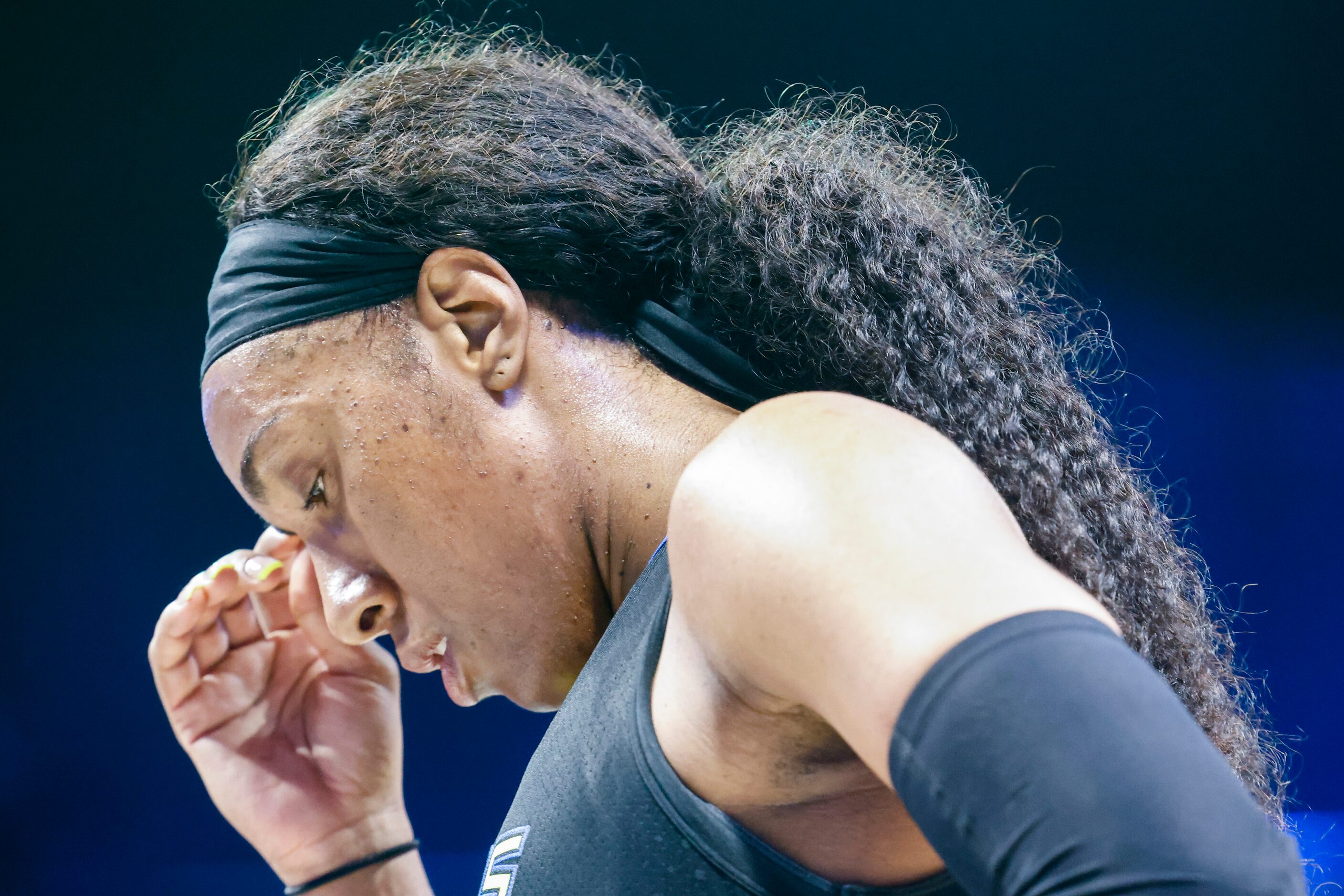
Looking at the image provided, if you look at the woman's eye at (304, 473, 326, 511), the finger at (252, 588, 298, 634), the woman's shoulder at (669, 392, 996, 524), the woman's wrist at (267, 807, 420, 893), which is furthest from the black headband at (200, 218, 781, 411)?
the woman's wrist at (267, 807, 420, 893)

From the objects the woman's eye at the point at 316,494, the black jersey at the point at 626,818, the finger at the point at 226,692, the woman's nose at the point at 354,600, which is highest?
the black jersey at the point at 626,818

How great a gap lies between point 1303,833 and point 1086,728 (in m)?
1.69

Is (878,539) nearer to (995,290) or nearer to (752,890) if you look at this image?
(752,890)

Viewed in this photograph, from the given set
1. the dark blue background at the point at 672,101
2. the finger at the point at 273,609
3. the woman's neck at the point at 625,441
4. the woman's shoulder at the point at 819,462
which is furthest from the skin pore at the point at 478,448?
the dark blue background at the point at 672,101

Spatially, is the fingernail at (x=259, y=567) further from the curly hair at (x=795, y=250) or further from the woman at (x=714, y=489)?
the curly hair at (x=795, y=250)

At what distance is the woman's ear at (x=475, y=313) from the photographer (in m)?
0.78

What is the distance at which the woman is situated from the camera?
382 millimetres

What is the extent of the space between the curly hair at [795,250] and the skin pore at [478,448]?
0.18 feet

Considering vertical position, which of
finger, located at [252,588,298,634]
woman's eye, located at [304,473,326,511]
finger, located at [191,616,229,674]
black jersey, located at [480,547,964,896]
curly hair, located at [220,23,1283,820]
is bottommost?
finger, located at [191,616,229,674]

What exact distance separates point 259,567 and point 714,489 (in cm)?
86

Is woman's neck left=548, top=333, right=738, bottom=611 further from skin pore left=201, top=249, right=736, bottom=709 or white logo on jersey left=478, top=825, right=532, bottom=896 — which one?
white logo on jersey left=478, top=825, right=532, bottom=896

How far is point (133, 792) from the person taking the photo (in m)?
1.78

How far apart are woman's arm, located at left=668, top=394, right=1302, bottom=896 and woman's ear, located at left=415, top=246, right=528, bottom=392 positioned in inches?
13.7

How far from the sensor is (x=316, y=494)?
84 cm
